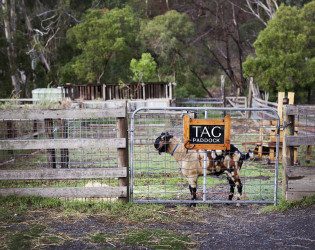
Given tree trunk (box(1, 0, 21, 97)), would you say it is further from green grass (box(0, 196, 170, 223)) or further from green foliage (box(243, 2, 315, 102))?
green grass (box(0, 196, 170, 223))

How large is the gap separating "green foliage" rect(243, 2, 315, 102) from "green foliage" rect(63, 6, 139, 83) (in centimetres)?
1359

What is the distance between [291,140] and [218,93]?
38.5 m

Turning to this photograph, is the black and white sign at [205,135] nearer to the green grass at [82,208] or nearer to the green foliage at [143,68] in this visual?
the green grass at [82,208]

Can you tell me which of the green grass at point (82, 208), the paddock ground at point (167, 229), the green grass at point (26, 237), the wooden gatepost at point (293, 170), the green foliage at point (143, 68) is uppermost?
the green foliage at point (143, 68)

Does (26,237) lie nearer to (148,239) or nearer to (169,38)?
(148,239)

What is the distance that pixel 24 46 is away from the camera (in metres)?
34.4

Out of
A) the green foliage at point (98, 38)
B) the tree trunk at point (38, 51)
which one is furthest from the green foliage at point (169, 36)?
the tree trunk at point (38, 51)

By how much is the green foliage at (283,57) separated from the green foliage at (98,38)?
44.6 ft

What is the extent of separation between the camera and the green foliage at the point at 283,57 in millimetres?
24734

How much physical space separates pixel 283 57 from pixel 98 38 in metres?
17.2

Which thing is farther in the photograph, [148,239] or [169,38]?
[169,38]

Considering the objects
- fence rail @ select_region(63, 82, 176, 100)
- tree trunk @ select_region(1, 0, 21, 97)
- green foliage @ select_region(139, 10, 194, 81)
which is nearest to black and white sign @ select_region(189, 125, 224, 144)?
fence rail @ select_region(63, 82, 176, 100)

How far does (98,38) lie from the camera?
34656mm

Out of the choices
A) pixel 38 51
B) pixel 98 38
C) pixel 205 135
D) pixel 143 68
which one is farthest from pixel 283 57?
pixel 38 51
